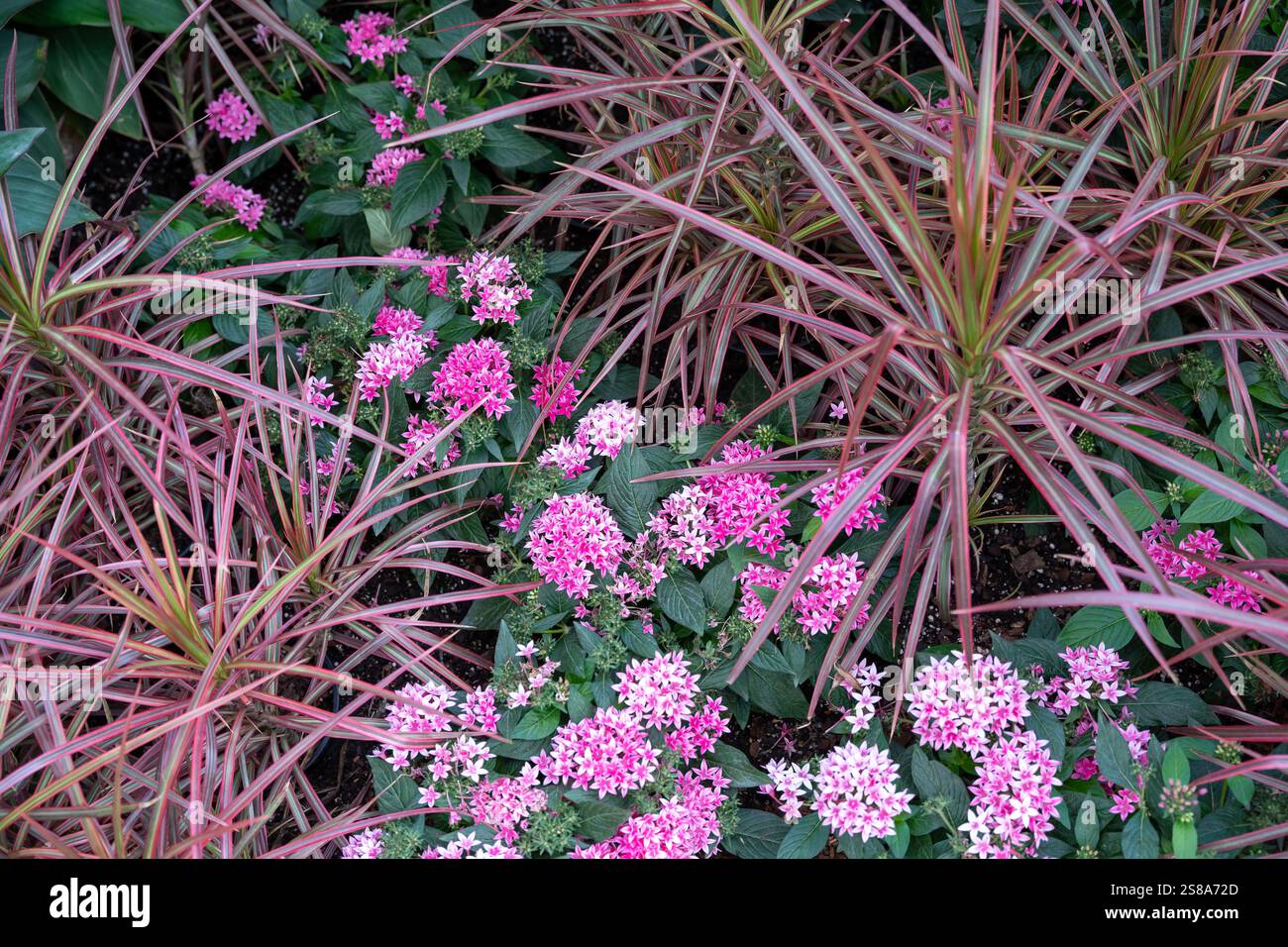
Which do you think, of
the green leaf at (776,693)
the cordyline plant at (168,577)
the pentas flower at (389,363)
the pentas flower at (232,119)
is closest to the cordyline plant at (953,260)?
the green leaf at (776,693)

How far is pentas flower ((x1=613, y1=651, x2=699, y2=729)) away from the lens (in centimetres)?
149

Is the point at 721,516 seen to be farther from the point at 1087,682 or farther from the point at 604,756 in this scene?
the point at 1087,682

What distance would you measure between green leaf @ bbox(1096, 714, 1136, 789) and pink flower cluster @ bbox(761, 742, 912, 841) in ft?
0.97

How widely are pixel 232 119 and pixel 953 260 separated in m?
1.73

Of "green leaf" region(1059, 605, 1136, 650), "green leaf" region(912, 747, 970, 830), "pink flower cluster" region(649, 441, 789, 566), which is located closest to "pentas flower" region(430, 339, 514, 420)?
"pink flower cluster" region(649, 441, 789, 566)

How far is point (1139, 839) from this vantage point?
136 centimetres

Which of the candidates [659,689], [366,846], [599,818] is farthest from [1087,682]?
[366,846]

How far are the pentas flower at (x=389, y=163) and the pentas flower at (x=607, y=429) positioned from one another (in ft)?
2.71

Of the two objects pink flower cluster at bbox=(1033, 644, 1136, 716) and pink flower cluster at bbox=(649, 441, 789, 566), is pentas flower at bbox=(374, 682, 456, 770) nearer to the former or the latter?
pink flower cluster at bbox=(649, 441, 789, 566)

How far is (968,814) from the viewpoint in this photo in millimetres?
1411

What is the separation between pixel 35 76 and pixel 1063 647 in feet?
7.73
